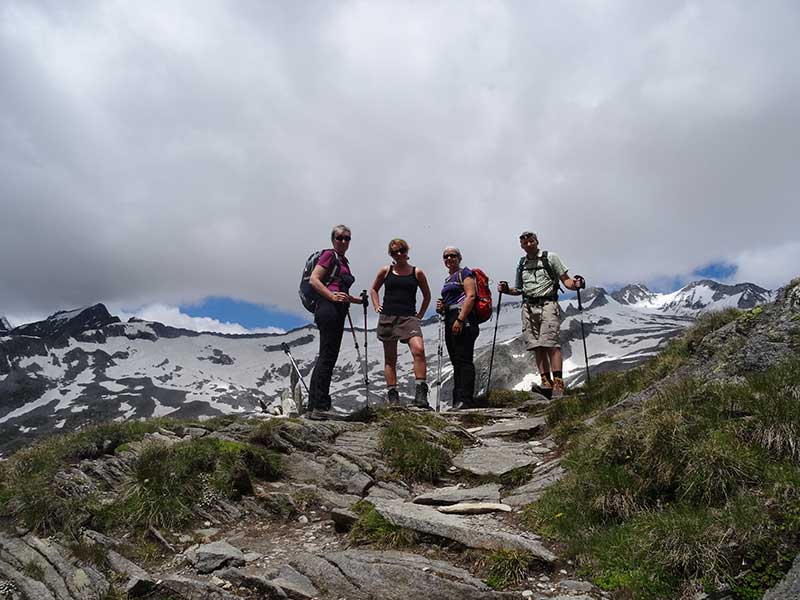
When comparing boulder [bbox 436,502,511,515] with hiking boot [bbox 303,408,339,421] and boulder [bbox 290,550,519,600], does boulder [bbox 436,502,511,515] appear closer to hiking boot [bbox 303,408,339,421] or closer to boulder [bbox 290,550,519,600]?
boulder [bbox 290,550,519,600]

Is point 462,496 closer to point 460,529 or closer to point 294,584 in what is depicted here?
point 460,529

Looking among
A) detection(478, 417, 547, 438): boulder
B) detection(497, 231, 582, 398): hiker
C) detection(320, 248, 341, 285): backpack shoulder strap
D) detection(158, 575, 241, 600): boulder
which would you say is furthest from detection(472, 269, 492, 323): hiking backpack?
detection(158, 575, 241, 600): boulder

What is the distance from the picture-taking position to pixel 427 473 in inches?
351

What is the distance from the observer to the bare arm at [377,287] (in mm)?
13117

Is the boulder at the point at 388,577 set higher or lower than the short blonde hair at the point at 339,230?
lower

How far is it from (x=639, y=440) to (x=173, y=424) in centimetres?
949

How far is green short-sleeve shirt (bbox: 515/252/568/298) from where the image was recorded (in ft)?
44.0

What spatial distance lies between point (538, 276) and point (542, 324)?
128cm

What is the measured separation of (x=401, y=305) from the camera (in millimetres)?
12922

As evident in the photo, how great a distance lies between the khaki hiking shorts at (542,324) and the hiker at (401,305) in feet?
8.80

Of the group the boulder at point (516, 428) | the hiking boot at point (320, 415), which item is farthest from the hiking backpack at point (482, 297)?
the hiking boot at point (320, 415)

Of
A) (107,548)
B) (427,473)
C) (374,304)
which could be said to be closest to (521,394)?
(374,304)

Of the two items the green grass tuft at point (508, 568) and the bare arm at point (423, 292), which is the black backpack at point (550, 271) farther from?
the green grass tuft at point (508, 568)

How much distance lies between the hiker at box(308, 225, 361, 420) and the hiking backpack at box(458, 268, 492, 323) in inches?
133
